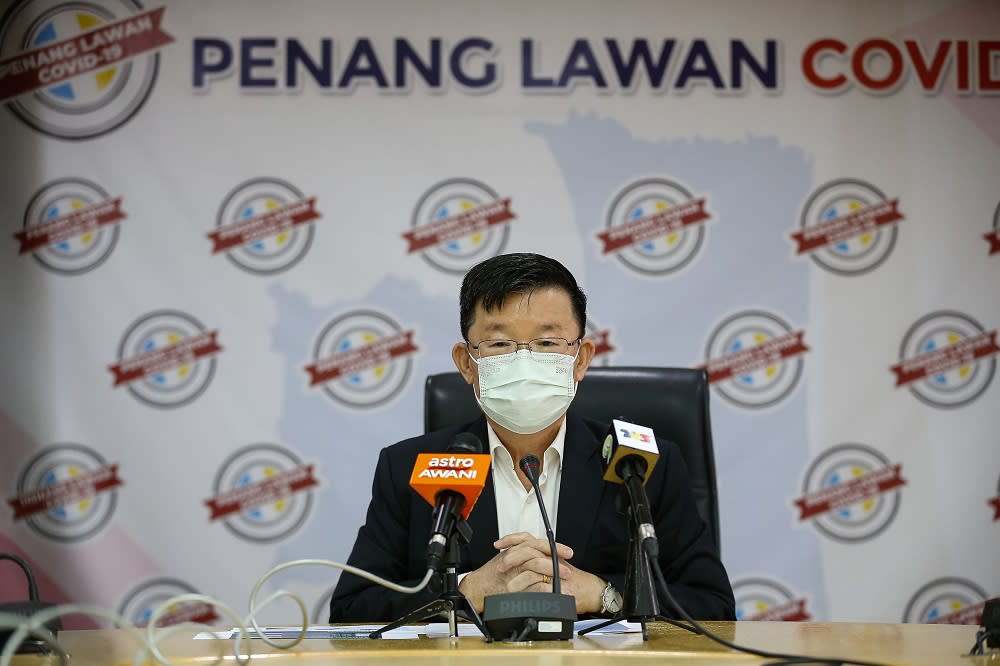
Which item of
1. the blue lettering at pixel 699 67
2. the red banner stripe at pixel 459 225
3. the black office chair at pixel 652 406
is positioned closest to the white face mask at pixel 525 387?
the black office chair at pixel 652 406

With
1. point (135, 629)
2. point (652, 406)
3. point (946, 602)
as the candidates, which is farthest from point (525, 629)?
point (946, 602)

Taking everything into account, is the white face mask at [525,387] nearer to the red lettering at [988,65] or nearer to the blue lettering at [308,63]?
the blue lettering at [308,63]

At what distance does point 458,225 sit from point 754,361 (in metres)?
1.14

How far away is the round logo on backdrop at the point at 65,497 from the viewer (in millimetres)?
3377

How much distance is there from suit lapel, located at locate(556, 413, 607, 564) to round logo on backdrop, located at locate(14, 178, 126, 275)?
6.81 feet

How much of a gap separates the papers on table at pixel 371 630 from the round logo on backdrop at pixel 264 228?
1927mm

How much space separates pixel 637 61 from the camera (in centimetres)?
351

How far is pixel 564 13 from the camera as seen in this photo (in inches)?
138

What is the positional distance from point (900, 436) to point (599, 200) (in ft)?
4.36

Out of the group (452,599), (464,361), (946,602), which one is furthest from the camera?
(946,602)

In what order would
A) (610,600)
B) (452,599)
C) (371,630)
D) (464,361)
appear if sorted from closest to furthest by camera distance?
(452,599)
(371,630)
(610,600)
(464,361)

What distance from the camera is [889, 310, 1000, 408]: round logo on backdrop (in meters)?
3.40

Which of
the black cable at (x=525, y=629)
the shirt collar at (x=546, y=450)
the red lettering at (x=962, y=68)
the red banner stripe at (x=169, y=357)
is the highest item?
the red lettering at (x=962, y=68)

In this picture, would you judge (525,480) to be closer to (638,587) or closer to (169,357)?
(638,587)
